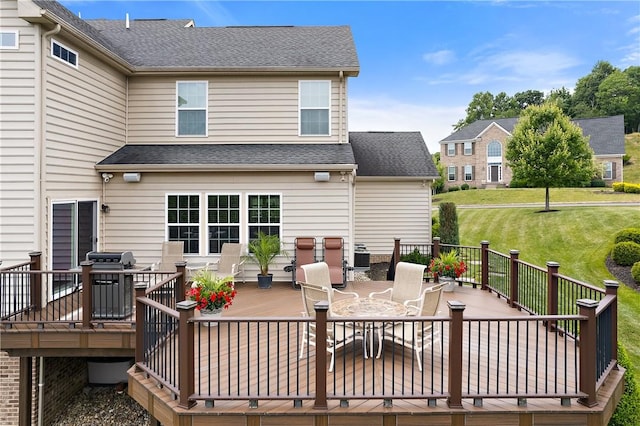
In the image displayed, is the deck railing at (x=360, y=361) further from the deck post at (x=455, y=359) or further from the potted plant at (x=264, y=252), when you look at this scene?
the potted plant at (x=264, y=252)

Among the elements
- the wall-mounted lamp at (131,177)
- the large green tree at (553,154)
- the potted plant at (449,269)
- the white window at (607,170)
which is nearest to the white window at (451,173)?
the white window at (607,170)

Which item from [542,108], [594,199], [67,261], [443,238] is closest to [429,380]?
[67,261]

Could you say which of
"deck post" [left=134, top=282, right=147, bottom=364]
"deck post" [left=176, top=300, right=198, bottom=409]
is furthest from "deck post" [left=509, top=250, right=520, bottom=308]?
"deck post" [left=134, top=282, right=147, bottom=364]

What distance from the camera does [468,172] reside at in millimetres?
36969

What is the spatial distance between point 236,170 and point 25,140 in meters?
4.16

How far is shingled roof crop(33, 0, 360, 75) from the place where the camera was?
35.7ft

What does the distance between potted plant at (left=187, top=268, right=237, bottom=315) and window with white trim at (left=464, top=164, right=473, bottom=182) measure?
34.3m

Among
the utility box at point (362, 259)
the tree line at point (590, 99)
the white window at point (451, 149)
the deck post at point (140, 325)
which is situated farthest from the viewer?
the tree line at point (590, 99)

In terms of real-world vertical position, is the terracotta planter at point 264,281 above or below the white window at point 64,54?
below

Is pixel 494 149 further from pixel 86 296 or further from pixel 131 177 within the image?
pixel 86 296

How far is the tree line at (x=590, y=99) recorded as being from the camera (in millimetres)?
47625

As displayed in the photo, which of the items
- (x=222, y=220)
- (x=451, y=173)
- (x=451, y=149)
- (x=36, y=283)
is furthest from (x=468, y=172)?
(x=36, y=283)

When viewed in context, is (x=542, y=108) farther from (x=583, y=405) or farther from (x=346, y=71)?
(x=583, y=405)

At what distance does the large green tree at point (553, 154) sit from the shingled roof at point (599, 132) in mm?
13508
